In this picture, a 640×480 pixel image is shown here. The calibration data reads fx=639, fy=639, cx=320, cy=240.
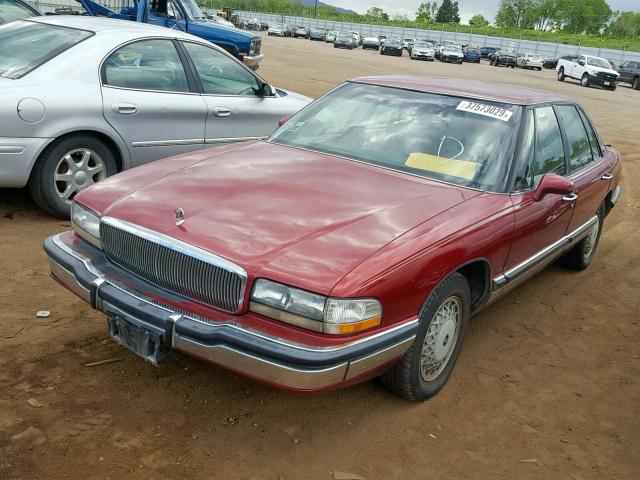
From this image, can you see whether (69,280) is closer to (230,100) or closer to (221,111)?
(221,111)

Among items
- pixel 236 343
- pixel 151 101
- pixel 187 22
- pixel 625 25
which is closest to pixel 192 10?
pixel 187 22

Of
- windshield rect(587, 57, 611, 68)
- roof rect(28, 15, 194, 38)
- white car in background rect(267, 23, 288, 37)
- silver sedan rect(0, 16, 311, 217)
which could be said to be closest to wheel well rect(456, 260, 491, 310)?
silver sedan rect(0, 16, 311, 217)

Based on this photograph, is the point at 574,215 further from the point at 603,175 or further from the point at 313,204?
the point at 313,204

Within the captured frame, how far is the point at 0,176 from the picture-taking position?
4852mm

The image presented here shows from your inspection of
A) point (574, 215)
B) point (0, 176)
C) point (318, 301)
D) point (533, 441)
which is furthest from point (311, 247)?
point (0, 176)

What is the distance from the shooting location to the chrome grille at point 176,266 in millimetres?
2760

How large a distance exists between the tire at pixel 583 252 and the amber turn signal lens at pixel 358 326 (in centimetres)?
344

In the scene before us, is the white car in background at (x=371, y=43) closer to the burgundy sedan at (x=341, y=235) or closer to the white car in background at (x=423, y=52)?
the white car in background at (x=423, y=52)

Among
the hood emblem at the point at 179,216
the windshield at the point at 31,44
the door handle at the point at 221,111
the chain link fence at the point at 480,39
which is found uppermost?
the chain link fence at the point at 480,39

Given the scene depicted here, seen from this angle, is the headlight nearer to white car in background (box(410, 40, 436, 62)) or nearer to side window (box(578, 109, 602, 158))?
side window (box(578, 109, 602, 158))

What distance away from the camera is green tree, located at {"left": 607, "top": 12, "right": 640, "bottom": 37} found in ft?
335

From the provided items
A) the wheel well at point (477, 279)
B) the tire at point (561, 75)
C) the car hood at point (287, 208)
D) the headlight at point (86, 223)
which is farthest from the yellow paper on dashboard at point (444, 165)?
the tire at point (561, 75)

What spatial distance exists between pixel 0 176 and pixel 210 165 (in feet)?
6.81

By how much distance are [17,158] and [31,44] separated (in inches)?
49.3
